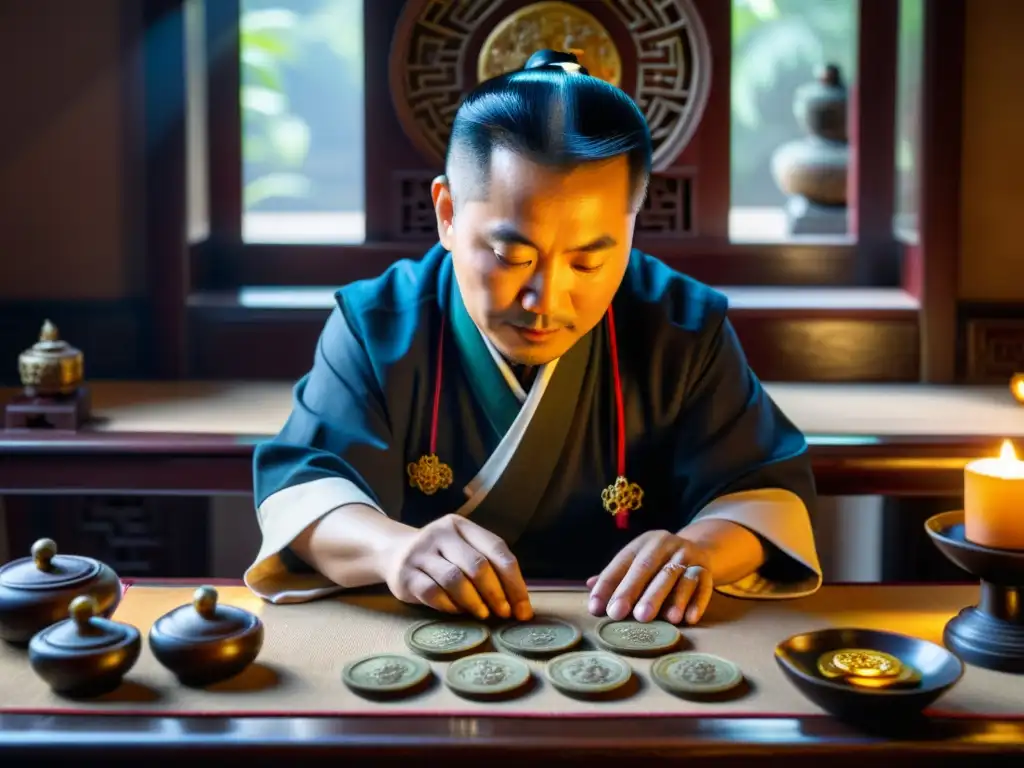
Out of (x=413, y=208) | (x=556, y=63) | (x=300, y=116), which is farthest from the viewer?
(x=300, y=116)

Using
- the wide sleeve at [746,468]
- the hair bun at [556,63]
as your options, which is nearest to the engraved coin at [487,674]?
the wide sleeve at [746,468]

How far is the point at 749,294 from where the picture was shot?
361cm

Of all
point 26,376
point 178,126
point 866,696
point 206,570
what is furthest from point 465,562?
point 178,126

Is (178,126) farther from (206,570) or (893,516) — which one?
(893,516)

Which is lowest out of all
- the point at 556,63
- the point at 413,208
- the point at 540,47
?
the point at 413,208

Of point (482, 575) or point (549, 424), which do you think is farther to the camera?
point (549, 424)

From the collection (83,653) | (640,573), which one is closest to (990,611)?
(640,573)

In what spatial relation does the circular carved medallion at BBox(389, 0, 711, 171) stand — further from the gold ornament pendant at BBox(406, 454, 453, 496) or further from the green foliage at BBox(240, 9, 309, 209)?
the gold ornament pendant at BBox(406, 454, 453, 496)

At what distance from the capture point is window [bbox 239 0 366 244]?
3.84m

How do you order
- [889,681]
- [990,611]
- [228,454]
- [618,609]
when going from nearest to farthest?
1. [889,681]
2. [990,611]
3. [618,609]
4. [228,454]

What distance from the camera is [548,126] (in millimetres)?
1932

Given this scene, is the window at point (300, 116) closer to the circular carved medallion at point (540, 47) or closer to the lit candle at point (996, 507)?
the circular carved medallion at point (540, 47)

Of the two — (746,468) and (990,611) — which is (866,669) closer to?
(990,611)

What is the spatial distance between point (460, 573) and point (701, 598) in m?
0.34
